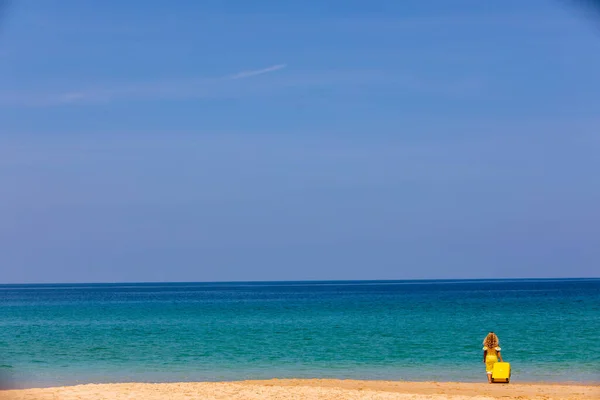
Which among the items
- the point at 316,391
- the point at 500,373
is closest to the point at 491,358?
the point at 500,373

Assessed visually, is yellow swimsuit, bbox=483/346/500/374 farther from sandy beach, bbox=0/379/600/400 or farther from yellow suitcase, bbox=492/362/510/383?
sandy beach, bbox=0/379/600/400

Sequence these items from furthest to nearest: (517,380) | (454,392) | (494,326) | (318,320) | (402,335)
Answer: (318,320) < (494,326) < (402,335) < (517,380) < (454,392)

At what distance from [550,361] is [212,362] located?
10221 mm

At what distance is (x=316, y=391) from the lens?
18703mm

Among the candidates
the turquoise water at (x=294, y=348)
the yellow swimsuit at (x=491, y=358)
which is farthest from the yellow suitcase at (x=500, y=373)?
the turquoise water at (x=294, y=348)

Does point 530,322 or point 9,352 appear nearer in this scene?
point 9,352

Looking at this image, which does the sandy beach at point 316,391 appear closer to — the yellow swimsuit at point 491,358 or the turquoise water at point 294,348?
the yellow swimsuit at point 491,358

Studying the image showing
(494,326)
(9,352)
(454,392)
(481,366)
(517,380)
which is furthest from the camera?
(494,326)

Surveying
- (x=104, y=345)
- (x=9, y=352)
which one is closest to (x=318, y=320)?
(x=104, y=345)

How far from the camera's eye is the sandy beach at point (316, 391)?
18.0m

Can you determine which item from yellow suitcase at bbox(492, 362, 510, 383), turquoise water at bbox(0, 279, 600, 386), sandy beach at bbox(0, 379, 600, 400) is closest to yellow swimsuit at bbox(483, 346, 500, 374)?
yellow suitcase at bbox(492, 362, 510, 383)

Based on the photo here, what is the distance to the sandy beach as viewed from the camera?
18047 millimetres

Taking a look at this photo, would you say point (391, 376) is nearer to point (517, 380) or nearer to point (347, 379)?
point (347, 379)

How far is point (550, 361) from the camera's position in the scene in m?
28.1
